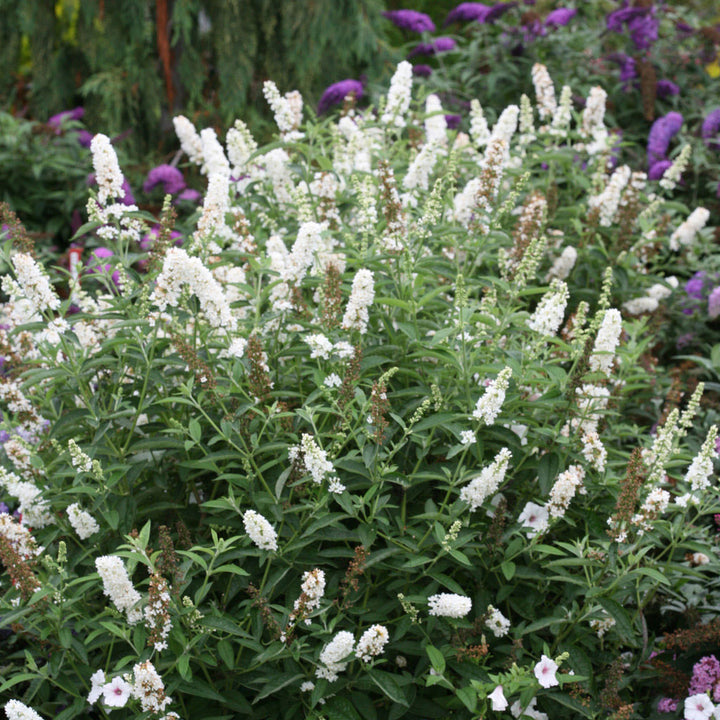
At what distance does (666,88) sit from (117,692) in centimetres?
513

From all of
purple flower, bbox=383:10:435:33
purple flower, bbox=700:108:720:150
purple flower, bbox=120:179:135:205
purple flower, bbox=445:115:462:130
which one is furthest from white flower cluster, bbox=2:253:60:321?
purple flower, bbox=383:10:435:33

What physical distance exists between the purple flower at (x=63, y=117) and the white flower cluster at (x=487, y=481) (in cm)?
461

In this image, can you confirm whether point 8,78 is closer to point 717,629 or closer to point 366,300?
point 366,300

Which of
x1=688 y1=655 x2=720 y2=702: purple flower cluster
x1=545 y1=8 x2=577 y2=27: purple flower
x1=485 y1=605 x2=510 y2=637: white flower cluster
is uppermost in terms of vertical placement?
x1=545 y1=8 x2=577 y2=27: purple flower

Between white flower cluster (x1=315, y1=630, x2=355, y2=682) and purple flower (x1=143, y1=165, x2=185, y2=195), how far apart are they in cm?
363

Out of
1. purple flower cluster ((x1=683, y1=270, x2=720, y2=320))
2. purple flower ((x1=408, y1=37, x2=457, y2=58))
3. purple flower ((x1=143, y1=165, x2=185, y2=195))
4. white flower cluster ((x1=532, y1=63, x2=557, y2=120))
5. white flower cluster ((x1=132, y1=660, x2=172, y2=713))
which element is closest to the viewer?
white flower cluster ((x1=132, y1=660, x2=172, y2=713))

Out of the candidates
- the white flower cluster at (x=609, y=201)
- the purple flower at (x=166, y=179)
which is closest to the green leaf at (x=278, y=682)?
the white flower cluster at (x=609, y=201)

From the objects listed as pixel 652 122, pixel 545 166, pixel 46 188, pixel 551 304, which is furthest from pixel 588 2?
pixel 551 304

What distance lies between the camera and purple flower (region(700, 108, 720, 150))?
5.14m

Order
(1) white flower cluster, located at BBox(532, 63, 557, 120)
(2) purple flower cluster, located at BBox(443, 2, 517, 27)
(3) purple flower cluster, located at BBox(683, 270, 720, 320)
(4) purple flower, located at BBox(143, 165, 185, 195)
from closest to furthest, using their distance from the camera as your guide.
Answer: (1) white flower cluster, located at BBox(532, 63, 557, 120) < (3) purple flower cluster, located at BBox(683, 270, 720, 320) < (4) purple flower, located at BBox(143, 165, 185, 195) < (2) purple flower cluster, located at BBox(443, 2, 517, 27)

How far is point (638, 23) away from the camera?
5.76 metres

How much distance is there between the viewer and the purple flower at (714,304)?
3.88 metres

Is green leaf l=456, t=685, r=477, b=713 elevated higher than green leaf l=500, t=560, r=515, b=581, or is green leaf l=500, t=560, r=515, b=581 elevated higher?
green leaf l=500, t=560, r=515, b=581

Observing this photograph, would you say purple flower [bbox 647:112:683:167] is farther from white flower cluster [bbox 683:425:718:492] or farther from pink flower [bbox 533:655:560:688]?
pink flower [bbox 533:655:560:688]
